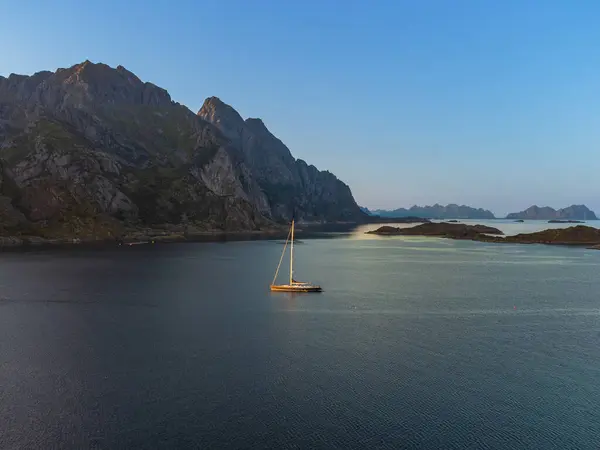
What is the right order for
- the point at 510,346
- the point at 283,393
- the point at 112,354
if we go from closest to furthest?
the point at 283,393 < the point at 112,354 < the point at 510,346

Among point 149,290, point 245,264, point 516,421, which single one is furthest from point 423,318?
point 245,264

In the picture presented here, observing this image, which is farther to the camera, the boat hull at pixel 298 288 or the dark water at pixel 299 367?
the boat hull at pixel 298 288

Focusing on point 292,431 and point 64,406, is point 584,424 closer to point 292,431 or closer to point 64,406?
point 292,431

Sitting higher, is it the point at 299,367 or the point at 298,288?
the point at 298,288

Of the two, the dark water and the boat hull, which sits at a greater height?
the boat hull

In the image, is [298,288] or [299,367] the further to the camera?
[298,288]

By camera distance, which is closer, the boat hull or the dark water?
the dark water

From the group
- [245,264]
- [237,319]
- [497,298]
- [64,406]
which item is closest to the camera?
[64,406]

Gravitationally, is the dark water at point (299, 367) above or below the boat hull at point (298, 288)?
below
